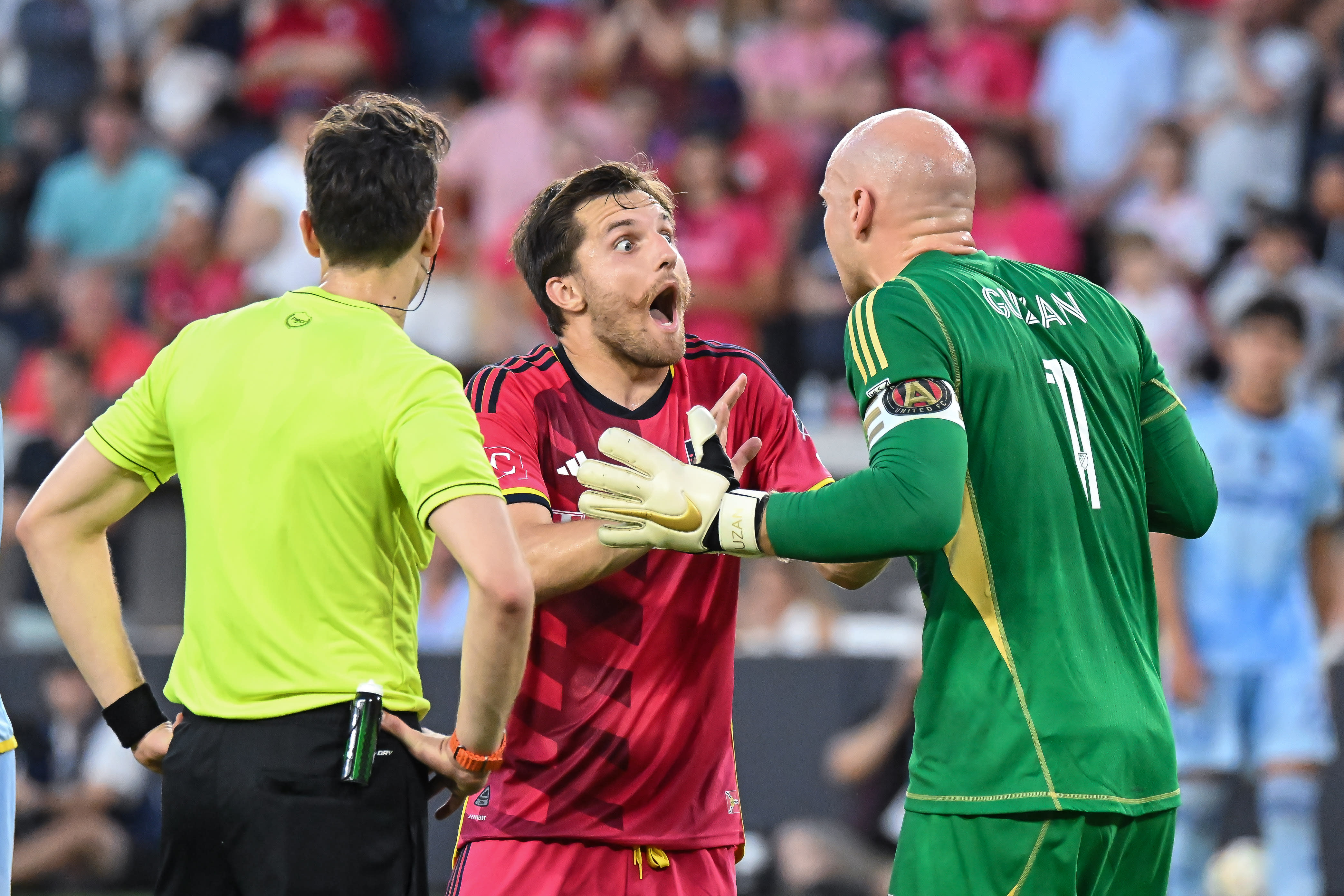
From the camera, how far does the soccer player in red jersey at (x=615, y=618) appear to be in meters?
3.82

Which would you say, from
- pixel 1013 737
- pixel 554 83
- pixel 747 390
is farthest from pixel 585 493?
pixel 554 83

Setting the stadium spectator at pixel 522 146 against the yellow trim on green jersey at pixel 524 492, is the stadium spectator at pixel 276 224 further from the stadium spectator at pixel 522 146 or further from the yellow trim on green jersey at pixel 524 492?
the yellow trim on green jersey at pixel 524 492

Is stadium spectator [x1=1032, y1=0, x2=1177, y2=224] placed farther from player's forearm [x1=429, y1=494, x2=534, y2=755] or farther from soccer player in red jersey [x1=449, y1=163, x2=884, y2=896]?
player's forearm [x1=429, y1=494, x2=534, y2=755]

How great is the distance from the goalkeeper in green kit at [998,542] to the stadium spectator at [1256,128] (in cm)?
756

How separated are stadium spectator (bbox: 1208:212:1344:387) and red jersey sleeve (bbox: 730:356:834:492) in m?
6.18

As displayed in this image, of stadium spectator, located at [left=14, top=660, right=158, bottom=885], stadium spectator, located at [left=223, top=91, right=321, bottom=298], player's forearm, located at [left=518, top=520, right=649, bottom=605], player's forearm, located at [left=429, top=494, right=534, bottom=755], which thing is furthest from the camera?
stadium spectator, located at [left=223, top=91, right=321, bottom=298]

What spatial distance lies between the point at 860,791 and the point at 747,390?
4403 mm

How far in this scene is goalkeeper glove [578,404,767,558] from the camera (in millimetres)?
3402

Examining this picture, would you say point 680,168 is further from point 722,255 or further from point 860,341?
point 860,341

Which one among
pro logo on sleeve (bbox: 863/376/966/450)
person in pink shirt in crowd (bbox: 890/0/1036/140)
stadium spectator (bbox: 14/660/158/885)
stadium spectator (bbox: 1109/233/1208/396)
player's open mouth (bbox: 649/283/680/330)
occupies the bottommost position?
stadium spectator (bbox: 14/660/158/885)

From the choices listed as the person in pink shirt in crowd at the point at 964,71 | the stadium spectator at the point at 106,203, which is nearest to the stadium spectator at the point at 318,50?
the stadium spectator at the point at 106,203

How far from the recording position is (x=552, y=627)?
391 cm

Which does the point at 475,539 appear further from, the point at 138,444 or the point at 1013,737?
the point at 1013,737

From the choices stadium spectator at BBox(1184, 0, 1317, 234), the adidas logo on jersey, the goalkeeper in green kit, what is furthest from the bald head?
stadium spectator at BBox(1184, 0, 1317, 234)
